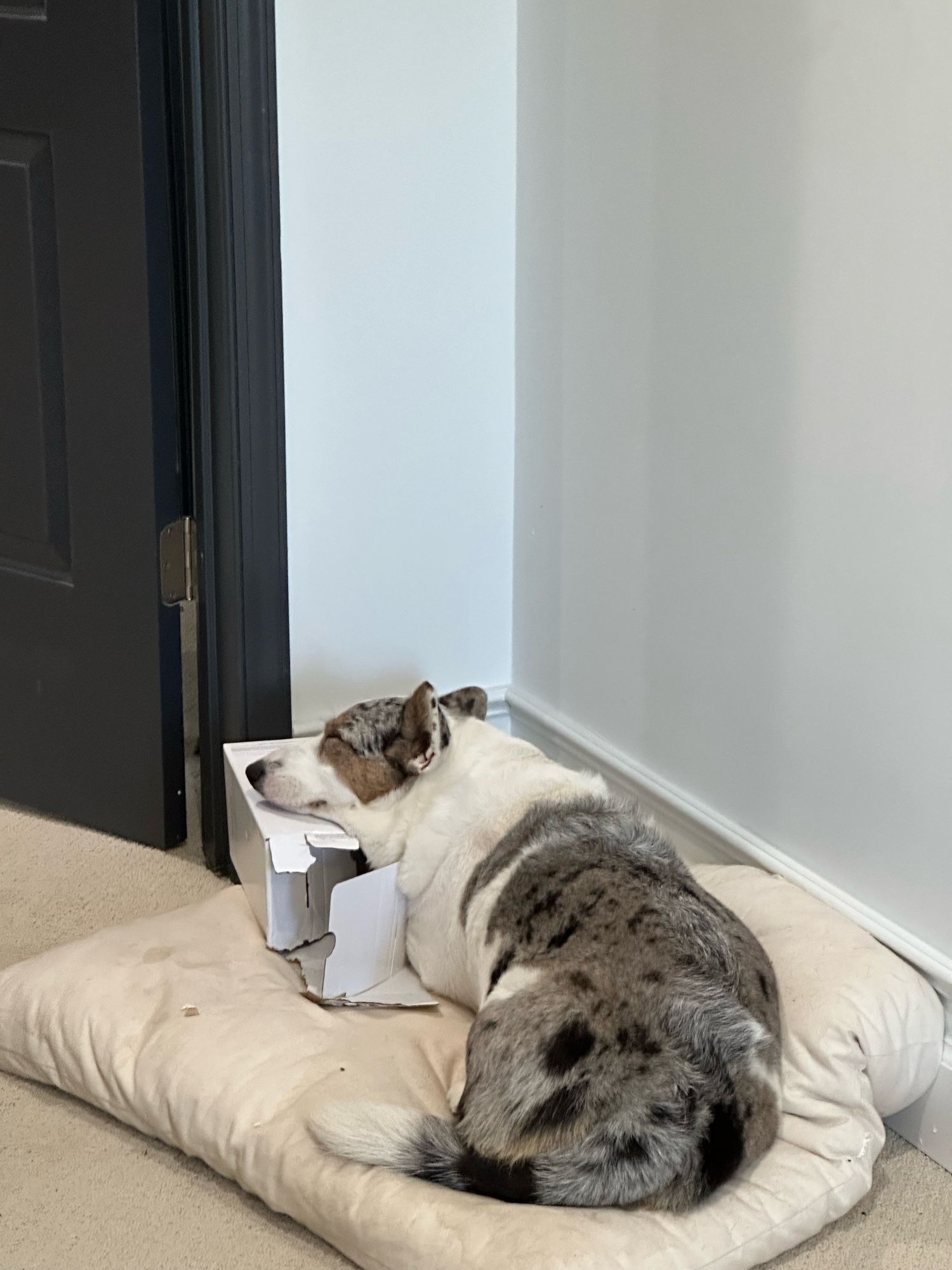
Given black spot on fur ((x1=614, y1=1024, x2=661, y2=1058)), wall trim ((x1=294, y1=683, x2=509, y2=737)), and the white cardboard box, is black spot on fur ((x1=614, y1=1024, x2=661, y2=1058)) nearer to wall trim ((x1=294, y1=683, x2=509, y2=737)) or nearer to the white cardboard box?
the white cardboard box

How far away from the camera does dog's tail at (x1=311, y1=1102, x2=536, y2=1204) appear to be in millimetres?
1379

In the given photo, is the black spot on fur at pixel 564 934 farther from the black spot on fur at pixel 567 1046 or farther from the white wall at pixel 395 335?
the white wall at pixel 395 335

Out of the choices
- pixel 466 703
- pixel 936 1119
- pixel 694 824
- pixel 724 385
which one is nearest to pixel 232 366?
pixel 466 703

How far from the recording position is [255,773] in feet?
6.25

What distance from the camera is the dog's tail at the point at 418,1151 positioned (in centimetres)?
138

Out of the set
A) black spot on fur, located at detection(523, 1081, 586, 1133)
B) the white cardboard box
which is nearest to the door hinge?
the white cardboard box

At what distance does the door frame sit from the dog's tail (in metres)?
0.93

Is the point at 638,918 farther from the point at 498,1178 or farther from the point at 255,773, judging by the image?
the point at 255,773

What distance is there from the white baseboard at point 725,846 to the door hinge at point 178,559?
2.47ft

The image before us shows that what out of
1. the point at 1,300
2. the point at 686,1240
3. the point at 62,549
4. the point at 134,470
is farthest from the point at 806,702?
the point at 1,300

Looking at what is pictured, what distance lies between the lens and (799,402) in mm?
1769

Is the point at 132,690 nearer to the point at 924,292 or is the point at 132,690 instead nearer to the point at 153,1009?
the point at 153,1009

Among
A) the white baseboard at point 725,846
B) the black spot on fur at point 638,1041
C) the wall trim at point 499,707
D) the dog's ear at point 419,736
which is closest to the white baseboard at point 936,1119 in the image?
the white baseboard at point 725,846

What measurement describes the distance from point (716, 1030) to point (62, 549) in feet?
4.91
